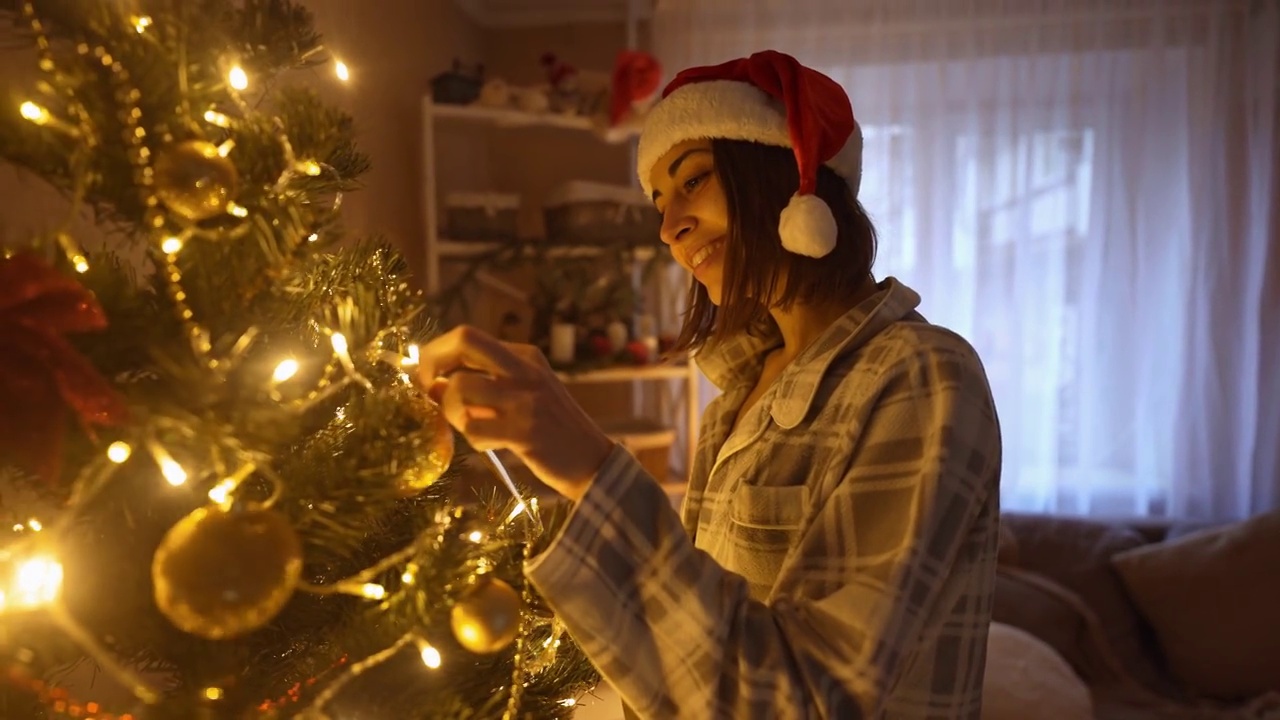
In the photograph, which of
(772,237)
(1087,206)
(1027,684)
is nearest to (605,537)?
(772,237)

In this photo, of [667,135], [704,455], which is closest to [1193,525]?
[704,455]

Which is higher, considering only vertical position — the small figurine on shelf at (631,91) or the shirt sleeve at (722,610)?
the small figurine on shelf at (631,91)

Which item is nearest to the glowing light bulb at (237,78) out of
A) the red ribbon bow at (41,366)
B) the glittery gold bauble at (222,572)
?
the red ribbon bow at (41,366)

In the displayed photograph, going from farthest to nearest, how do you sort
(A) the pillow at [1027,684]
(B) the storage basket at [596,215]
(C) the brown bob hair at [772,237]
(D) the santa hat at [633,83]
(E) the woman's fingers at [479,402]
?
(B) the storage basket at [596,215], (D) the santa hat at [633,83], (A) the pillow at [1027,684], (C) the brown bob hair at [772,237], (E) the woman's fingers at [479,402]

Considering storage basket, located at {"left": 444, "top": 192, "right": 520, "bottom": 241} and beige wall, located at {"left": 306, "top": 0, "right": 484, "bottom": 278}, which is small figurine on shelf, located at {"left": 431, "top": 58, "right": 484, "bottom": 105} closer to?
beige wall, located at {"left": 306, "top": 0, "right": 484, "bottom": 278}

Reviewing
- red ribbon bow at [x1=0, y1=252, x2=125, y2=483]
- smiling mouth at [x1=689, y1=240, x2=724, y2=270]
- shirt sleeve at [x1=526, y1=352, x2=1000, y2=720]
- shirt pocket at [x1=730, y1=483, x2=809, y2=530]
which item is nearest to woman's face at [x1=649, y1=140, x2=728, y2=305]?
smiling mouth at [x1=689, y1=240, x2=724, y2=270]

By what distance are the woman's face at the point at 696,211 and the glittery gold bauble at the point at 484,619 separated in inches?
20.0

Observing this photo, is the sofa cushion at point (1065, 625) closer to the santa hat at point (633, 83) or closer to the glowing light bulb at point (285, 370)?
the santa hat at point (633, 83)

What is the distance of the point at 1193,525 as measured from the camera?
6.71 ft

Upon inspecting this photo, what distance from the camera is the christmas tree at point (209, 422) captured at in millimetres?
348

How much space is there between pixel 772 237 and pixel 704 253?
0.10 meters

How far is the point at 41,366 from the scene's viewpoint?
0.34 metres

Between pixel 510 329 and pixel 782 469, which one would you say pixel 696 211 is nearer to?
pixel 782 469

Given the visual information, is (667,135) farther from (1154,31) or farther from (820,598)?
(1154,31)
